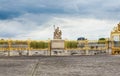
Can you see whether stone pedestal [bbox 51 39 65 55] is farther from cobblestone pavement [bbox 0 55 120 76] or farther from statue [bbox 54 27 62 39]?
cobblestone pavement [bbox 0 55 120 76]

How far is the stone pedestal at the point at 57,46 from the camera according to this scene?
36281 mm

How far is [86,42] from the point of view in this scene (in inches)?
1479

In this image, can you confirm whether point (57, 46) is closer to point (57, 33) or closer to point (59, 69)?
point (57, 33)

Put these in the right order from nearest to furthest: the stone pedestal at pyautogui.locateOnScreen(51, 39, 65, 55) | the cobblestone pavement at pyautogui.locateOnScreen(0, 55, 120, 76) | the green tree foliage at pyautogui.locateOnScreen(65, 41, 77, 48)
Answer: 1. the cobblestone pavement at pyautogui.locateOnScreen(0, 55, 120, 76)
2. the stone pedestal at pyautogui.locateOnScreen(51, 39, 65, 55)
3. the green tree foliage at pyautogui.locateOnScreen(65, 41, 77, 48)

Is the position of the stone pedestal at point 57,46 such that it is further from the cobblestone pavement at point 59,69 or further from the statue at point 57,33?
the cobblestone pavement at point 59,69

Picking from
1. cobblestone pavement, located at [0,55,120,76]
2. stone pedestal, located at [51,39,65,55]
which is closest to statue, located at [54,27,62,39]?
stone pedestal, located at [51,39,65,55]

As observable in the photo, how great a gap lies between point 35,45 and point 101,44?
23.8 feet

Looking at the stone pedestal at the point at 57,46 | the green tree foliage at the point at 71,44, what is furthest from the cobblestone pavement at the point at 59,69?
the green tree foliage at the point at 71,44

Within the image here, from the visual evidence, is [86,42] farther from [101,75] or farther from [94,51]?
[101,75]

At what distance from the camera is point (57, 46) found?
3694 cm

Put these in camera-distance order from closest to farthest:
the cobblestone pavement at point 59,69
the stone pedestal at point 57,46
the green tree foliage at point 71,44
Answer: the cobblestone pavement at point 59,69 < the stone pedestal at point 57,46 < the green tree foliage at point 71,44

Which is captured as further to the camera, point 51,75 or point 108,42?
point 108,42

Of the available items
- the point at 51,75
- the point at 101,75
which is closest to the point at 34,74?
the point at 51,75

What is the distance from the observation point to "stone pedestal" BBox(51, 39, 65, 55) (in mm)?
36281
